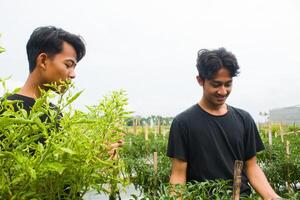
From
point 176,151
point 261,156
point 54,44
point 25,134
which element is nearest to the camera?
point 25,134

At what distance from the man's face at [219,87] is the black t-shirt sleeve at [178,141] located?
0.22 meters

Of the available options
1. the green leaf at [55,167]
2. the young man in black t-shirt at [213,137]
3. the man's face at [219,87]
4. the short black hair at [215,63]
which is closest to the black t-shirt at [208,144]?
the young man in black t-shirt at [213,137]

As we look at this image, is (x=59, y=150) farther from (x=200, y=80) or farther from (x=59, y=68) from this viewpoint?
(x=200, y=80)

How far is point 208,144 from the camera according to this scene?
2.19 metres

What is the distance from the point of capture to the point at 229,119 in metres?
2.24

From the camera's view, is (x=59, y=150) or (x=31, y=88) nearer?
(x=59, y=150)

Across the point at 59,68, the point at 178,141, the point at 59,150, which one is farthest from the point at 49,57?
the point at 178,141

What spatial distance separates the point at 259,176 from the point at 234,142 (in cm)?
22

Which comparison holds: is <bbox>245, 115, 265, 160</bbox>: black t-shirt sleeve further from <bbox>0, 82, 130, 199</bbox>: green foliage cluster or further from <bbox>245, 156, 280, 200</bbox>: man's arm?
<bbox>0, 82, 130, 199</bbox>: green foliage cluster

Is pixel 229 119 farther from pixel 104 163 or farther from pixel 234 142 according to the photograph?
pixel 104 163

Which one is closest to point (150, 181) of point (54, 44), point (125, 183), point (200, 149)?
point (200, 149)

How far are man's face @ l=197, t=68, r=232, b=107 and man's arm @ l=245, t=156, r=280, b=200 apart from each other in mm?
384

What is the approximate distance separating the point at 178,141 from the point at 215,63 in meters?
0.46

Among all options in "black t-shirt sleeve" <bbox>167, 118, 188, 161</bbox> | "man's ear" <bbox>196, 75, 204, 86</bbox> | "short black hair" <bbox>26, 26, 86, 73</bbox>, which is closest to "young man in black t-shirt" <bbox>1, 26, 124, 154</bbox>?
"short black hair" <bbox>26, 26, 86, 73</bbox>
